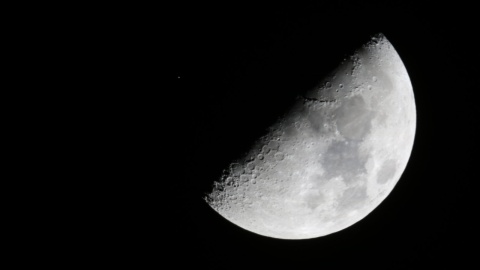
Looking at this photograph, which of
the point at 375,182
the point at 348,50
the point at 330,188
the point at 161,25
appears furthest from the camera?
the point at 375,182

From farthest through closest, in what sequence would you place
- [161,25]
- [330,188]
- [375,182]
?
[375,182], [330,188], [161,25]

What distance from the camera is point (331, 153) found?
2.10 metres

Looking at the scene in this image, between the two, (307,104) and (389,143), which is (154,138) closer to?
(307,104)

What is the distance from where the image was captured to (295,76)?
6.43 ft

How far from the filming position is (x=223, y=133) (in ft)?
6.83

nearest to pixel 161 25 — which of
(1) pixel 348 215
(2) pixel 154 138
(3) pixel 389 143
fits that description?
(2) pixel 154 138

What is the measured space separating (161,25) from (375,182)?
1.78 metres

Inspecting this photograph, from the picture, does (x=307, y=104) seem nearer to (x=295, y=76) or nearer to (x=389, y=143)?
(x=295, y=76)

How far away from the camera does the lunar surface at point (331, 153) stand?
2043 millimetres

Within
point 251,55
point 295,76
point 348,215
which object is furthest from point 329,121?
point 348,215

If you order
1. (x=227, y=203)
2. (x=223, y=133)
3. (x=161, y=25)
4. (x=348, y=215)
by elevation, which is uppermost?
(x=161, y=25)

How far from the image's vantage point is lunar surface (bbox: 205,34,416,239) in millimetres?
2043

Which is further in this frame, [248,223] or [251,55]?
[248,223]

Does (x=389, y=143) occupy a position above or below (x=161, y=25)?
below
